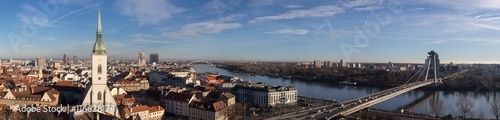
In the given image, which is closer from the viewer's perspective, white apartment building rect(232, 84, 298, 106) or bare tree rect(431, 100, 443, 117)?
bare tree rect(431, 100, 443, 117)

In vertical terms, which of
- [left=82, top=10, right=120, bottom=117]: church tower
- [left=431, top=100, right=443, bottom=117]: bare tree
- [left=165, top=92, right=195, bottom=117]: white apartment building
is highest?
[left=82, top=10, right=120, bottom=117]: church tower

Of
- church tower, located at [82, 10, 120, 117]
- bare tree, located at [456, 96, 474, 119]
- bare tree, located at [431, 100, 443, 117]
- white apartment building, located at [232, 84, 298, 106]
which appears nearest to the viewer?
church tower, located at [82, 10, 120, 117]

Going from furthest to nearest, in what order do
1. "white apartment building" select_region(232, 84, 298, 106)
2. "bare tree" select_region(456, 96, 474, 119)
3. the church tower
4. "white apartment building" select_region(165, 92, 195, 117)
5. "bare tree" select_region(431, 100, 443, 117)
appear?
1. "white apartment building" select_region(232, 84, 298, 106)
2. "bare tree" select_region(431, 100, 443, 117)
3. "bare tree" select_region(456, 96, 474, 119)
4. "white apartment building" select_region(165, 92, 195, 117)
5. the church tower

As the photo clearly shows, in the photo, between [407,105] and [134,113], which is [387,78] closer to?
[407,105]

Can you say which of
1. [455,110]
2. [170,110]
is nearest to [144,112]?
[170,110]

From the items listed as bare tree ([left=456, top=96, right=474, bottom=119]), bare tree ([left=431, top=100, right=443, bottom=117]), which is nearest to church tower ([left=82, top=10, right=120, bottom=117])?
bare tree ([left=431, top=100, right=443, bottom=117])

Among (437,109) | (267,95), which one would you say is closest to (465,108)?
(437,109)

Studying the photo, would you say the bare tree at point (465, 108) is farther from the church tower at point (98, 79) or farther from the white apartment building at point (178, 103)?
the church tower at point (98, 79)

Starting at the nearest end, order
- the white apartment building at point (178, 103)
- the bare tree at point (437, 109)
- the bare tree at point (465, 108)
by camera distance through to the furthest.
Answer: the white apartment building at point (178, 103), the bare tree at point (465, 108), the bare tree at point (437, 109)

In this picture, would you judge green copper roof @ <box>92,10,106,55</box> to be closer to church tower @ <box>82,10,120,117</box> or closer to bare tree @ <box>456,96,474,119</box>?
church tower @ <box>82,10,120,117</box>

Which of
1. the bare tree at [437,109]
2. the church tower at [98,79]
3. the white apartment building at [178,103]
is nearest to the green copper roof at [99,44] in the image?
the church tower at [98,79]

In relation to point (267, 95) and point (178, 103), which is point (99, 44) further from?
point (267, 95)

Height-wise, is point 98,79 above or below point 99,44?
below
